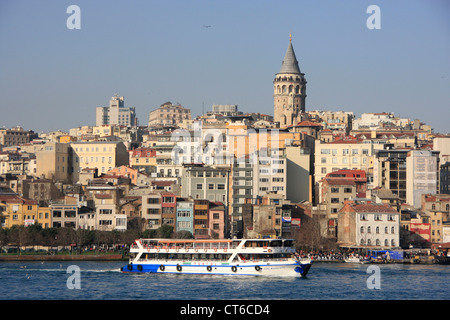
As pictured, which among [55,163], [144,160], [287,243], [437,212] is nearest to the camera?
[287,243]

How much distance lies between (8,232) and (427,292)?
84.1 ft

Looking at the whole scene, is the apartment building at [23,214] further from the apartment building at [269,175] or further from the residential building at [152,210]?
the apartment building at [269,175]

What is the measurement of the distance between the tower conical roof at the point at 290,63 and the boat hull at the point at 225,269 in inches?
2514

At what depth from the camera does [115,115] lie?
160m

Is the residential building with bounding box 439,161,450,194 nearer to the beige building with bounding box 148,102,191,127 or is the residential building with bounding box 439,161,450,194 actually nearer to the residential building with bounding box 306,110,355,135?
the residential building with bounding box 306,110,355,135

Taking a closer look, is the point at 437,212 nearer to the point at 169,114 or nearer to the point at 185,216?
the point at 185,216

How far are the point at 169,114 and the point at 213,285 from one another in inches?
4143

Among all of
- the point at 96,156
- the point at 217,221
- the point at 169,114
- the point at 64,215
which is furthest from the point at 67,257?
the point at 169,114

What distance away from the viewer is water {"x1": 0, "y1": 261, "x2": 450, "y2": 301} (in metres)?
29.4

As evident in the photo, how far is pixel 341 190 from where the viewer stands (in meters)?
53.5

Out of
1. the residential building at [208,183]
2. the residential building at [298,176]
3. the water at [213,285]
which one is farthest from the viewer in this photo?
the residential building at [298,176]

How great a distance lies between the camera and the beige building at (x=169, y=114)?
136 meters

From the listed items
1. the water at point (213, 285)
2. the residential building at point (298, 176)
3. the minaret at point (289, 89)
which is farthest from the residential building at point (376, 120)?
the water at point (213, 285)
